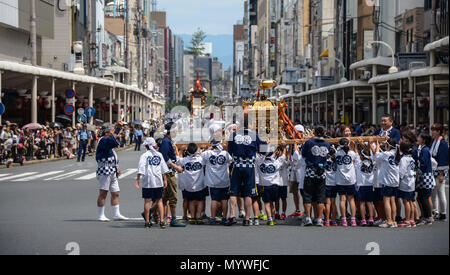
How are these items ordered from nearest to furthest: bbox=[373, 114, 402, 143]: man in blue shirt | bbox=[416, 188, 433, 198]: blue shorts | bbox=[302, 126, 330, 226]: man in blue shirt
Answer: bbox=[302, 126, 330, 226]: man in blue shirt < bbox=[416, 188, 433, 198]: blue shorts < bbox=[373, 114, 402, 143]: man in blue shirt

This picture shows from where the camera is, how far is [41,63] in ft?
206

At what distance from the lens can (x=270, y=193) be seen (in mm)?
13250

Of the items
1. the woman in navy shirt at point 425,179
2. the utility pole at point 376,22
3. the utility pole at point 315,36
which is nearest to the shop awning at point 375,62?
the utility pole at point 376,22

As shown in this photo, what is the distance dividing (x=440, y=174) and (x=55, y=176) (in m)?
15.4

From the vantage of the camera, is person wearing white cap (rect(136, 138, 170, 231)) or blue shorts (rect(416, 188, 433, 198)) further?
blue shorts (rect(416, 188, 433, 198))

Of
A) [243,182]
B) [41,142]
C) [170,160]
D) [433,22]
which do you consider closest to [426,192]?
[243,182]

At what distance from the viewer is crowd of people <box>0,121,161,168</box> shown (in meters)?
29.9

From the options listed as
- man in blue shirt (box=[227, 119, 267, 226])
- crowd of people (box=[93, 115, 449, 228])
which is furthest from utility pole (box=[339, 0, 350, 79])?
man in blue shirt (box=[227, 119, 267, 226])

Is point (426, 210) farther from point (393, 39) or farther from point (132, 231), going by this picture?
point (393, 39)

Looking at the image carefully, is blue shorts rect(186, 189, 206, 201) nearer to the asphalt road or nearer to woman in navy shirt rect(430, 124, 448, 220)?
the asphalt road

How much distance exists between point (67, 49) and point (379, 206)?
54532 millimetres

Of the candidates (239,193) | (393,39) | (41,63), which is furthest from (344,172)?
(41,63)

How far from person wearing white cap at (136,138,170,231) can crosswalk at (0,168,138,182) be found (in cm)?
1144

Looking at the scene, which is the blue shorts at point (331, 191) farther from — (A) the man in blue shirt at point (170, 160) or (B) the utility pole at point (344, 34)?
(B) the utility pole at point (344, 34)
